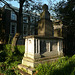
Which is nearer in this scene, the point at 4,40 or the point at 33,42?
the point at 33,42

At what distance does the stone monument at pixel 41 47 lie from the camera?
13.2ft

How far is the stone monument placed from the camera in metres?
4.04

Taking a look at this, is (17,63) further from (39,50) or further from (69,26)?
(69,26)

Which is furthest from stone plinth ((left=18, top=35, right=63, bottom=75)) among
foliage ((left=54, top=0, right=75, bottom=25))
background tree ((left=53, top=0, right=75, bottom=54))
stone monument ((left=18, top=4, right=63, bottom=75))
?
foliage ((left=54, top=0, right=75, bottom=25))

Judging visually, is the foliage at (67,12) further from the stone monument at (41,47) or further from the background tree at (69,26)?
the stone monument at (41,47)

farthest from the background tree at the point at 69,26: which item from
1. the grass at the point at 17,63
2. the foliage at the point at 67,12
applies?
the grass at the point at 17,63

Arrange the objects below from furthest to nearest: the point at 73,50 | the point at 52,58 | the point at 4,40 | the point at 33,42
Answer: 1. the point at 4,40
2. the point at 73,50
3. the point at 52,58
4. the point at 33,42

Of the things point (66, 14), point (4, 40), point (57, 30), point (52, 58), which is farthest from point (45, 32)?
point (4, 40)

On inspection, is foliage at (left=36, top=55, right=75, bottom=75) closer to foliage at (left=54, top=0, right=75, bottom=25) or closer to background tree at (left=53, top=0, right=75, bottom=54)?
background tree at (left=53, top=0, right=75, bottom=54)

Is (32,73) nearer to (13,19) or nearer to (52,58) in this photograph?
(52,58)

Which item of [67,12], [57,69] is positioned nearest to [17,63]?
[57,69]

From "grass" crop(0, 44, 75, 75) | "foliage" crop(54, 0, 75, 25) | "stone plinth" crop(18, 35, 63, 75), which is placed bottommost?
"grass" crop(0, 44, 75, 75)

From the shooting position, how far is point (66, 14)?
28.5 ft

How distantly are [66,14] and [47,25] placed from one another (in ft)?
16.2
